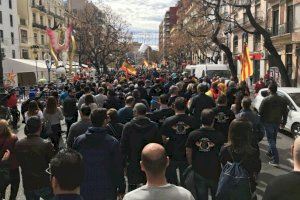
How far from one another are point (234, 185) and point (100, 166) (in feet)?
4.70

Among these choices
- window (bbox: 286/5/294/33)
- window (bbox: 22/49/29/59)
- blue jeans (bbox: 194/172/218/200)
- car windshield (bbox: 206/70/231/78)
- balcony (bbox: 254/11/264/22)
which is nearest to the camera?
blue jeans (bbox: 194/172/218/200)

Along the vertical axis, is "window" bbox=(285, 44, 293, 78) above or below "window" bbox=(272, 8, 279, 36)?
below

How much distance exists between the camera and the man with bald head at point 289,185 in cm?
295

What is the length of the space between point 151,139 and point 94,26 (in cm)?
3715

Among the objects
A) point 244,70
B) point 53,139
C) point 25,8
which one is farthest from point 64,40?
point 25,8

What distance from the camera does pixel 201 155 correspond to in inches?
188

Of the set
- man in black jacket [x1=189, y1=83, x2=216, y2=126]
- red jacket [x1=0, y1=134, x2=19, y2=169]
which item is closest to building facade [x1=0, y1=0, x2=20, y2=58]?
man in black jacket [x1=189, y1=83, x2=216, y2=126]

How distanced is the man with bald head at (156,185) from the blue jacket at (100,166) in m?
1.40

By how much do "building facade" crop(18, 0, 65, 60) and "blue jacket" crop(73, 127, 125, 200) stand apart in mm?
50623

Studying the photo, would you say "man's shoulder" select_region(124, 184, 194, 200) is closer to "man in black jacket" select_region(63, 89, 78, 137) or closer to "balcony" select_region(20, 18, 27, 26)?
"man in black jacket" select_region(63, 89, 78, 137)

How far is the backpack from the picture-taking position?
4.09 m

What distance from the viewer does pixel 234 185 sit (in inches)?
161

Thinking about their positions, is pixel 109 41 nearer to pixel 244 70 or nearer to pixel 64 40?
pixel 64 40

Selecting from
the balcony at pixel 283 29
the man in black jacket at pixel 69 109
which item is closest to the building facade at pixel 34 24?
the balcony at pixel 283 29
